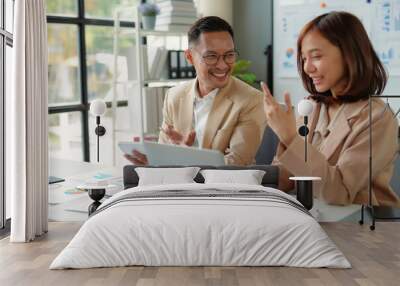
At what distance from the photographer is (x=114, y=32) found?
624 cm

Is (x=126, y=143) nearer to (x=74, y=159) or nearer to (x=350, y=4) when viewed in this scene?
(x=74, y=159)

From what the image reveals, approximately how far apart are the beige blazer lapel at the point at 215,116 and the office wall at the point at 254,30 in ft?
2.87

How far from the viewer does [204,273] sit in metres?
4.08

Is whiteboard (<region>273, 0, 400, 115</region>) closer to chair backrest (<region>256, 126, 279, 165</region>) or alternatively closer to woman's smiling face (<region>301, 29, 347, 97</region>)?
woman's smiling face (<region>301, 29, 347, 97</region>)

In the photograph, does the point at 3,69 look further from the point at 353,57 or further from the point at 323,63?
the point at 353,57

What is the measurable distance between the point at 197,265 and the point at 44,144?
1.70 meters

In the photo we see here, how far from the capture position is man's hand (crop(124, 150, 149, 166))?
227 inches

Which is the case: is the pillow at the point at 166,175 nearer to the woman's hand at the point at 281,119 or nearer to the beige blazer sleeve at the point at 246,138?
the beige blazer sleeve at the point at 246,138

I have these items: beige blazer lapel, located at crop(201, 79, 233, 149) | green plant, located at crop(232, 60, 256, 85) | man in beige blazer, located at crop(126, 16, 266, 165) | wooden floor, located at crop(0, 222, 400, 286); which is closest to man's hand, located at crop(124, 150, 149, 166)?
man in beige blazer, located at crop(126, 16, 266, 165)

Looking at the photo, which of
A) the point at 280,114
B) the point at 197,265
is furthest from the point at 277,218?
the point at 280,114

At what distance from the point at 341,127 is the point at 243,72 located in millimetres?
1122

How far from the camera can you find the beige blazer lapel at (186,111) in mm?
5672

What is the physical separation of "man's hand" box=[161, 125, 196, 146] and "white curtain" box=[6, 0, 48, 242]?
3.33 feet

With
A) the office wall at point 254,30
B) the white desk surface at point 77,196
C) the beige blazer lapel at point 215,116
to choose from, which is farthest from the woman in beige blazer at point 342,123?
the office wall at point 254,30
